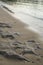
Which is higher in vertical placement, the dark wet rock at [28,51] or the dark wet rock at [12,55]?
the dark wet rock at [12,55]

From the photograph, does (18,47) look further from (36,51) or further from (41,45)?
(41,45)

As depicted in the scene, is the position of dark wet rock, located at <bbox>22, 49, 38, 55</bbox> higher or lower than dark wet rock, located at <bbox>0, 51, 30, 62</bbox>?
lower

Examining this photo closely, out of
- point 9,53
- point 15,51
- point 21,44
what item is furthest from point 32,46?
point 9,53

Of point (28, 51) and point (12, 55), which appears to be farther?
point (28, 51)

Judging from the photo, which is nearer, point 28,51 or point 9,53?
point 9,53

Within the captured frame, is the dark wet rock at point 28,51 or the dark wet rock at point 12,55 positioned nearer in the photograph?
the dark wet rock at point 12,55

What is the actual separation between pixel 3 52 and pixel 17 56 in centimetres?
38

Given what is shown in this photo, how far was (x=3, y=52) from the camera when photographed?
5723mm

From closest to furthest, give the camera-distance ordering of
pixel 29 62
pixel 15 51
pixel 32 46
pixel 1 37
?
1. pixel 29 62
2. pixel 15 51
3. pixel 32 46
4. pixel 1 37

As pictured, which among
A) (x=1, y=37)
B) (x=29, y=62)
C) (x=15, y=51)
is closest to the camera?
(x=29, y=62)

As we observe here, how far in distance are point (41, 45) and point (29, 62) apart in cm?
167

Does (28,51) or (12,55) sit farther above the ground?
(12,55)

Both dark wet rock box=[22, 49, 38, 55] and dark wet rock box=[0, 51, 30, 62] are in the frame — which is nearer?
Result: dark wet rock box=[0, 51, 30, 62]

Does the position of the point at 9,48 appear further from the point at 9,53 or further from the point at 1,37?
the point at 1,37
